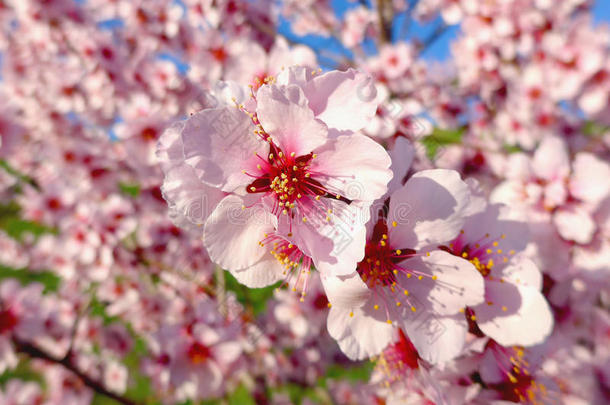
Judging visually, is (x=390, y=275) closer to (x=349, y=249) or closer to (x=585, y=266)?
(x=349, y=249)

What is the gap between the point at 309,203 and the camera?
891 millimetres

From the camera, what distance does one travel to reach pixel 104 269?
8.25 ft

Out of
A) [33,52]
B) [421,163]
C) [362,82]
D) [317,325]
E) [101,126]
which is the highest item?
[362,82]

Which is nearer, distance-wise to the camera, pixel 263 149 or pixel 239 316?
pixel 263 149

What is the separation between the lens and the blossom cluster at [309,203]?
2.70 ft

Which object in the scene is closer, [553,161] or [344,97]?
[344,97]

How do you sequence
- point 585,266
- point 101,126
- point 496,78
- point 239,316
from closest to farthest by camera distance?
point 585,266 < point 239,316 < point 101,126 < point 496,78

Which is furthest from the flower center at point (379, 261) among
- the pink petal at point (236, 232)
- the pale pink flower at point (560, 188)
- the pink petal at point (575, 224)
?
the pink petal at point (575, 224)

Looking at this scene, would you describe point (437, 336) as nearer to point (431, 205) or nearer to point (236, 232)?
point (431, 205)

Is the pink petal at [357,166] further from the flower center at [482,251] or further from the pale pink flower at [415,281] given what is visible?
the flower center at [482,251]

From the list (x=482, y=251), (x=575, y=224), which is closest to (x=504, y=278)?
(x=482, y=251)

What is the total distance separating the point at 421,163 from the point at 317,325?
1.48 m

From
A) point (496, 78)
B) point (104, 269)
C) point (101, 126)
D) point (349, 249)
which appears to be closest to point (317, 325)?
point (104, 269)

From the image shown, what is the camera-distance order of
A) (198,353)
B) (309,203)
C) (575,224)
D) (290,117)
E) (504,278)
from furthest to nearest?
(198,353) < (575,224) < (504,278) < (309,203) < (290,117)
